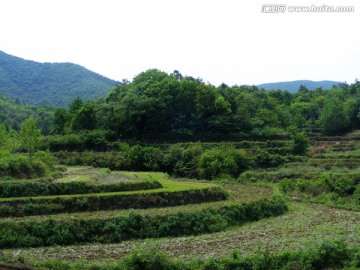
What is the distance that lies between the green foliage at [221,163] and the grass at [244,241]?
58.0ft

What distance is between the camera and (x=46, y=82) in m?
154

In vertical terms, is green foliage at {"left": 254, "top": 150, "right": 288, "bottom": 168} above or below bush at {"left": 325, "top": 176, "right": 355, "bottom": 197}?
above

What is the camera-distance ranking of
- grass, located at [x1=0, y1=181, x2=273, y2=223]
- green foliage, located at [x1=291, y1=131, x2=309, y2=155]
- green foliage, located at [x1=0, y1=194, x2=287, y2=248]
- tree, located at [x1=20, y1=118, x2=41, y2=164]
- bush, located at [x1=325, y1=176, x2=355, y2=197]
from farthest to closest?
1. green foliage, located at [x1=291, y1=131, x2=309, y2=155]
2. bush, located at [x1=325, y1=176, x2=355, y2=197]
3. tree, located at [x1=20, y1=118, x2=41, y2=164]
4. grass, located at [x1=0, y1=181, x2=273, y2=223]
5. green foliage, located at [x1=0, y1=194, x2=287, y2=248]

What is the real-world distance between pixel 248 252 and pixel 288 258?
6.42ft

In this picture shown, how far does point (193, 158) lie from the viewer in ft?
164

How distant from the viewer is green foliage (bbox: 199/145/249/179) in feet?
153

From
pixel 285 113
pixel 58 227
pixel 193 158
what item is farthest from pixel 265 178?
pixel 285 113

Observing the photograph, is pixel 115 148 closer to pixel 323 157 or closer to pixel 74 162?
pixel 74 162

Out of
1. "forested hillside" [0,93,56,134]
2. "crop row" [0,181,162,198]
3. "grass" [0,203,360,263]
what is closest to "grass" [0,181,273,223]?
"grass" [0,203,360,263]

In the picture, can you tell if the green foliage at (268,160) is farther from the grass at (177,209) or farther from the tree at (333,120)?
the tree at (333,120)

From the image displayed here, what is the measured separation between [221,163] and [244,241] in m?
25.4

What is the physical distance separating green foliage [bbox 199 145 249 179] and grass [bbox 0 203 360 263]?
697 inches

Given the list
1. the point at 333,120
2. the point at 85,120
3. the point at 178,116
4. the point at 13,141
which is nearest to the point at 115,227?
the point at 13,141

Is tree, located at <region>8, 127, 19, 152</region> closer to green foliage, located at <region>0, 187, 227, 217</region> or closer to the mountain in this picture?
green foliage, located at <region>0, 187, 227, 217</region>
